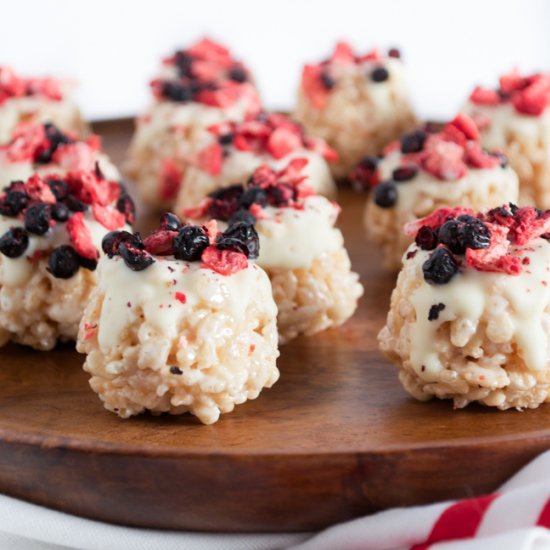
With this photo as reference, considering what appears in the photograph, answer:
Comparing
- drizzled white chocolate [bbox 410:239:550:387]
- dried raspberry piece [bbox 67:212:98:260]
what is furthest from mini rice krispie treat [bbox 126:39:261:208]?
drizzled white chocolate [bbox 410:239:550:387]

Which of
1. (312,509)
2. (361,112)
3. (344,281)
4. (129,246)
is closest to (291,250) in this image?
(344,281)

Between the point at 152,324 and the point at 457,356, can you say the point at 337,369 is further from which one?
the point at 152,324

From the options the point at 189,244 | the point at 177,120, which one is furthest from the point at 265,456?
the point at 177,120

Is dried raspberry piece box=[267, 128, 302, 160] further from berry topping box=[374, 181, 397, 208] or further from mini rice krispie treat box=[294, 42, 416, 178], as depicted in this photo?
mini rice krispie treat box=[294, 42, 416, 178]

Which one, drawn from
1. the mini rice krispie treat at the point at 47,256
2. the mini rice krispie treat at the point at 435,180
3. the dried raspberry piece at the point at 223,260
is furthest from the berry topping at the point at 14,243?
the mini rice krispie treat at the point at 435,180

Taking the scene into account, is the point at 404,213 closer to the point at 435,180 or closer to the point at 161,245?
the point at 435,180
